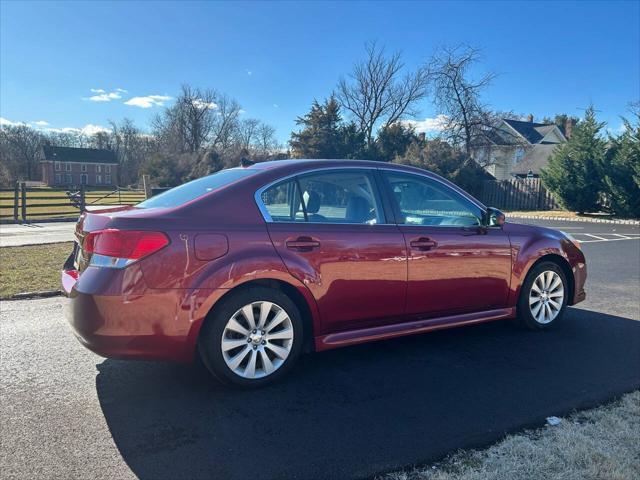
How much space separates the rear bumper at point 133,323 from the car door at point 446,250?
1.86m

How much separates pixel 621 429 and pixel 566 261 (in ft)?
7.94

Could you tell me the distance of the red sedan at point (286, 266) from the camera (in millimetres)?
2990

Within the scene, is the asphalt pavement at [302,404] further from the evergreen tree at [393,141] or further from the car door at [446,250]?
the evergreen tree at [393,141]

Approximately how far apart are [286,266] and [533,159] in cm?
5470

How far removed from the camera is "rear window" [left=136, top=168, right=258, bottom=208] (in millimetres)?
3453

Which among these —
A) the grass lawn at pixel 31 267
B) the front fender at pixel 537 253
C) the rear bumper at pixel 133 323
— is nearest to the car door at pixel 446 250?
the front fender at pixel 537 253

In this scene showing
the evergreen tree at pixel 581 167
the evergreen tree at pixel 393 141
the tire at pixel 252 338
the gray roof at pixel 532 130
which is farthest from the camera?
the gray roof at pixel 532 130

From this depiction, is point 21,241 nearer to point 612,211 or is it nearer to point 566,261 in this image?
point 566,261

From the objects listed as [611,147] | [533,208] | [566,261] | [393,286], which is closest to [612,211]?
[611,147]

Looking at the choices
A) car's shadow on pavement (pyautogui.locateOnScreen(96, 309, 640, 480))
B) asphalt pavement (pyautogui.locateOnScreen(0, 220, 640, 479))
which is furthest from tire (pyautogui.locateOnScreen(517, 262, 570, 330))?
car's shadow on pavement (pyautogui.locateOnScreen(96, 309, 640, 480))

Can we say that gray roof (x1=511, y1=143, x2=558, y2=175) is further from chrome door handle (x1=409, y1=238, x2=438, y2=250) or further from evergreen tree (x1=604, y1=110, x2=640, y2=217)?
chrome door handle (x1=409, y1=238, x2=438, y2=250)

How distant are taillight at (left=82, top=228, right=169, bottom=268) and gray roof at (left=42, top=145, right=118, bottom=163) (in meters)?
91.2

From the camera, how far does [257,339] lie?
330cm

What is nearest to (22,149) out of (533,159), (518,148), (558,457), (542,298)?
(518,148)
